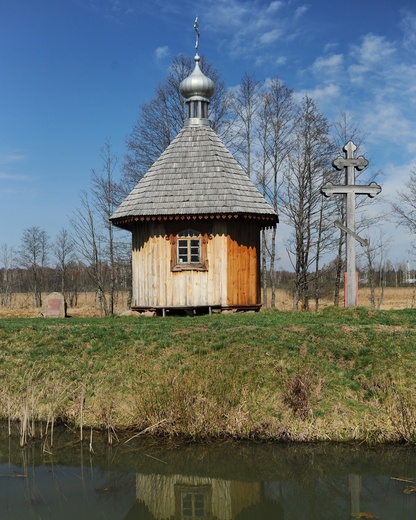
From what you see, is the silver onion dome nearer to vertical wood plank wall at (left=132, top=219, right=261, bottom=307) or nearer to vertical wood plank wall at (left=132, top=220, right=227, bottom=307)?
vertical wood plank wall at (left=132, top=219, right=261, bottom=307)

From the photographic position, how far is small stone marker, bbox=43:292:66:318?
21.3m

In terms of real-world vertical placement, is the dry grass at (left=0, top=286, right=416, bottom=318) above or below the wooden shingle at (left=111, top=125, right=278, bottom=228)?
below

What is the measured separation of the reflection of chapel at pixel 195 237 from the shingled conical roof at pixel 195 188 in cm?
3

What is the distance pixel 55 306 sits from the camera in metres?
21.4

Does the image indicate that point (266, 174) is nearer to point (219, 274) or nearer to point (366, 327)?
point (219, 274)

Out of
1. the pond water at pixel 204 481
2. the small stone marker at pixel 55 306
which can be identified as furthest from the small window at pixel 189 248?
the pond water at pixel 204 481

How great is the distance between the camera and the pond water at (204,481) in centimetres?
700

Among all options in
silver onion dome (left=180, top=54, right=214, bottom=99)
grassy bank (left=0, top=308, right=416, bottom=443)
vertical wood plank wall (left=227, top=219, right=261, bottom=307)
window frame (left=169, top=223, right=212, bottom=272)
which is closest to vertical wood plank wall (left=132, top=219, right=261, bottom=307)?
vertical wood plank wall (left=227, top=219, right=261, bottom=307)

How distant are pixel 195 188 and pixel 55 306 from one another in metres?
Answer: 7.50

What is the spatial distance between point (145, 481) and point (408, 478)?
3675 millimetres

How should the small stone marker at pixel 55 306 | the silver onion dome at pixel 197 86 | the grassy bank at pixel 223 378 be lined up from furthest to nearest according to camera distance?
the small stone marker at pixel 55 306, the silver onion dome at pixel 197 86, the grassy bank at pixel 223 378

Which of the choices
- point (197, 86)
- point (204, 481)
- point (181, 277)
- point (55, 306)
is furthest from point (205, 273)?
point (204, 481)

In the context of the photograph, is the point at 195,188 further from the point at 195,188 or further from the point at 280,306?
the point at 280,306

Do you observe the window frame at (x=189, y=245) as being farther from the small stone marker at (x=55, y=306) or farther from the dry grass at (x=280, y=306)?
the small stone marker at (x=55, y=306)
